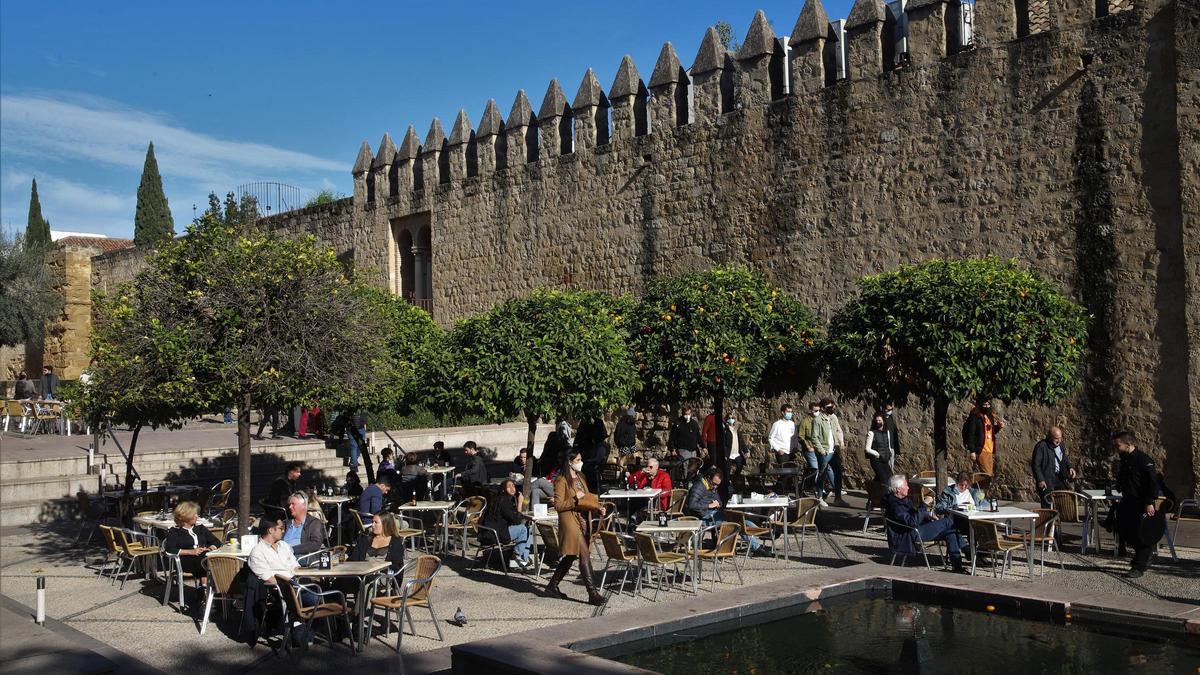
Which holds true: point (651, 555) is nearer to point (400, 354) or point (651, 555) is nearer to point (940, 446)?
A: point (940, 446)

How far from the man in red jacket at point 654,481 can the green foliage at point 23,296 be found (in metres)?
20.5

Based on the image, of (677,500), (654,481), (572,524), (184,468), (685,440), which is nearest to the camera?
(572,524)

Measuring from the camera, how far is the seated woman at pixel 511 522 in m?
9.67

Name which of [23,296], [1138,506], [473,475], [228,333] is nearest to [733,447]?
[473,475]

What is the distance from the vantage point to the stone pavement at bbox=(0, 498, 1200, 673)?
6914mm

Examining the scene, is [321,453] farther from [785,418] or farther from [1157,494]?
[1157,494]

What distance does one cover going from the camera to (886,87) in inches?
575

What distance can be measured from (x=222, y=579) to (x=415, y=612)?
59.3 inches

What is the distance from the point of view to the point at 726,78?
661 inches

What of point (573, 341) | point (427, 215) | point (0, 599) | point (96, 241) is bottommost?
point (0, 599)

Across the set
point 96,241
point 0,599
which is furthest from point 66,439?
point 96,241

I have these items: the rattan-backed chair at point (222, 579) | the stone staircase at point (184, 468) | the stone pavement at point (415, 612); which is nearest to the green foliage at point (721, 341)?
the stone pavement at point (415, 612)

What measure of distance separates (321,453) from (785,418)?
7.86 m

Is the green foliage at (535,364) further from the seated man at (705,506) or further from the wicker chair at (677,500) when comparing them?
the seated man at (705,506)
